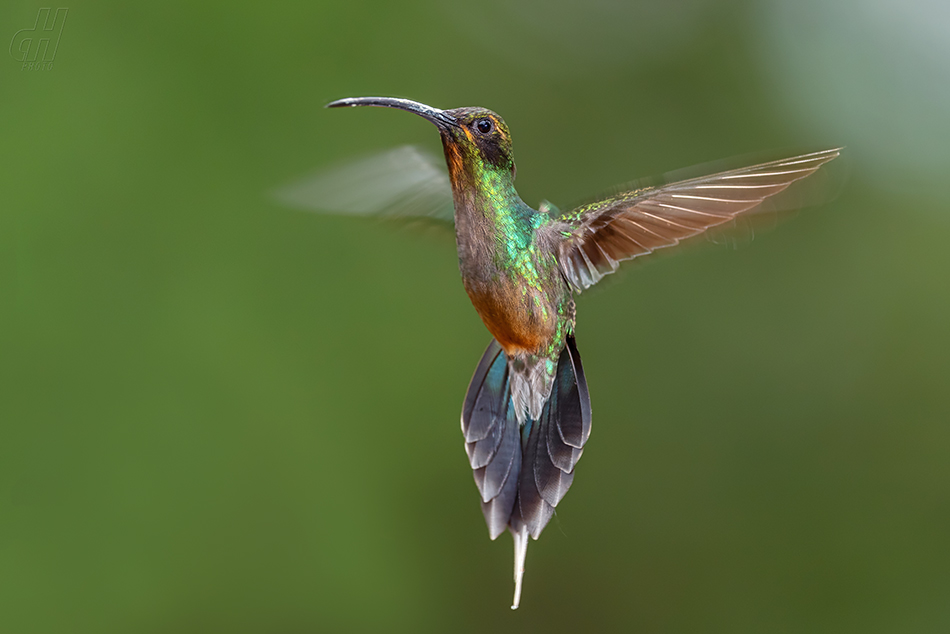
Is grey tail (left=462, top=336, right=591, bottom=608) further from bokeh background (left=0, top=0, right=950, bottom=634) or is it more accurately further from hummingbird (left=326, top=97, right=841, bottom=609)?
bokeh background (left=0, top=0, right=950, bottom=634)

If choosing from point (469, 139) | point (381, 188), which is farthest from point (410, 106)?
point (381, 188)

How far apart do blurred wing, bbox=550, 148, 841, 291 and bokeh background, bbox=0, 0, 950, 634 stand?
87.7 inches

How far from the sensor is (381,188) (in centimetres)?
134

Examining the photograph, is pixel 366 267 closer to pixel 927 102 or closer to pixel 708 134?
pixel 708 134

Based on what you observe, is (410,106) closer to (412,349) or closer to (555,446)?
(555,446)

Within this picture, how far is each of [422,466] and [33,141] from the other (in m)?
2.27

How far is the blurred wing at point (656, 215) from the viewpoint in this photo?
3.14ft

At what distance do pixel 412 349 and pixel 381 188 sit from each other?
2.71 metres

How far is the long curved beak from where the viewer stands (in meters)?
0.83

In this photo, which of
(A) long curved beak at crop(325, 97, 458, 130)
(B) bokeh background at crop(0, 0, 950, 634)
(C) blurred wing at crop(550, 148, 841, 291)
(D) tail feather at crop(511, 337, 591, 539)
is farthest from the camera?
(B) bokeh background at crop(0, 0, 950, 634)

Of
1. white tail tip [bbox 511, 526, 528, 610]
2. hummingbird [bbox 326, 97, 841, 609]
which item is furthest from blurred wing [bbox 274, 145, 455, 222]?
white tail tip [bbox 511, 526, 528, 610]

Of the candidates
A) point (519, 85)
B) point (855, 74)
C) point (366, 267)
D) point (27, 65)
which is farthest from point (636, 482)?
point (27, 65)

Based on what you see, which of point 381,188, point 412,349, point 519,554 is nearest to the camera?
point 519,554

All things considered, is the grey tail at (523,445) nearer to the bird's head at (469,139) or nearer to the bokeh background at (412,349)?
the bird's head at (469,139)
